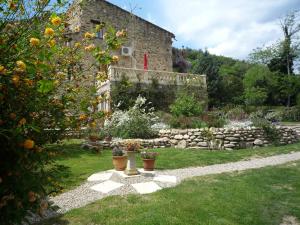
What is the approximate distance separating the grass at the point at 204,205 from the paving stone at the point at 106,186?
520 mm

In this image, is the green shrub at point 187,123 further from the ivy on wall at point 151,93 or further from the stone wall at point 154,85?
the stone wall at point 154,85

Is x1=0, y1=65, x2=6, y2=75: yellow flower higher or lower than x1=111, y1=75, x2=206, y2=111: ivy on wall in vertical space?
lower

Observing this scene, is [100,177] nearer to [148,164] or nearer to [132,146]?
[132,146]

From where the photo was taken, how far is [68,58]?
329 centimetres

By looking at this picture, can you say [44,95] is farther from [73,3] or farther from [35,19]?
[73,3]

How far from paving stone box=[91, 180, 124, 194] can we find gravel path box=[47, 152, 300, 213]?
0.09 m

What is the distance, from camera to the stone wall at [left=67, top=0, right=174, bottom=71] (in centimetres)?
2167

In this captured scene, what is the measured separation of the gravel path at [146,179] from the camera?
5344 millimetres

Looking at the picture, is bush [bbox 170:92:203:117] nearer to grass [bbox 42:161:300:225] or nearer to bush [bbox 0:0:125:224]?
grass [bbox 42:161:300:225]

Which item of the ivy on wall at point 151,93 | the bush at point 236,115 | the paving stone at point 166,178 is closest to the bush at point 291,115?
the ivy on wall at point 151,93

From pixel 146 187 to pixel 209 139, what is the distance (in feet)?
21.5

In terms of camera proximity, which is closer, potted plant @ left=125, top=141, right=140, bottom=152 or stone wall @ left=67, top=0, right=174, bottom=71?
potted plant @ left=125, top=141, right=140, bottom=152

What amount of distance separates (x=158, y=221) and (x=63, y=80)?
260cm

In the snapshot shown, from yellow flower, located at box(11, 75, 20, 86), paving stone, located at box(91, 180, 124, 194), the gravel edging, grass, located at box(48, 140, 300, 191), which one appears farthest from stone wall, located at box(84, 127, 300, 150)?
yellow flower, located at box(11, 75, 20, 86)
